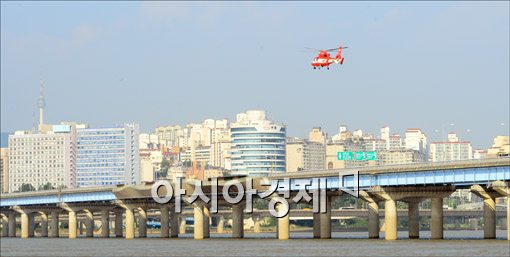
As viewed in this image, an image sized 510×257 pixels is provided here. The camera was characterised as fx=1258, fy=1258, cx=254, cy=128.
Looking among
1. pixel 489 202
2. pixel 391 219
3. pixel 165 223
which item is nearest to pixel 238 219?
pixel 165 223

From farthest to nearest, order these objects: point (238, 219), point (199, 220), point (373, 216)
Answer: point (199, 220), point (238, 219), point (373, 216)

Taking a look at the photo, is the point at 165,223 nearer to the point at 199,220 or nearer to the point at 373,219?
the point at 199,220

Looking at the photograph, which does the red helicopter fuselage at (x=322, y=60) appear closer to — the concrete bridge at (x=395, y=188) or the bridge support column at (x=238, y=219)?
the concrete bridge at (x=395, y=188)

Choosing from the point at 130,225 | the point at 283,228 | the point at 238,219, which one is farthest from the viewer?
the point at 130,225

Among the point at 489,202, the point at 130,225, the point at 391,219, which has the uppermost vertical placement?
the point at 489,202

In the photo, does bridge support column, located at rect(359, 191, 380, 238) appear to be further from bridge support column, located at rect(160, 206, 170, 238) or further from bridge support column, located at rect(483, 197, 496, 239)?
bridge support column, located at rect(160, 206, 170, 238)

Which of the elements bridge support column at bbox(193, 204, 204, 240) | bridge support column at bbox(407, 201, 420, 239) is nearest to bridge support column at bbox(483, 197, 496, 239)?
bridge support column at bbox(407, 201, 420, 239)

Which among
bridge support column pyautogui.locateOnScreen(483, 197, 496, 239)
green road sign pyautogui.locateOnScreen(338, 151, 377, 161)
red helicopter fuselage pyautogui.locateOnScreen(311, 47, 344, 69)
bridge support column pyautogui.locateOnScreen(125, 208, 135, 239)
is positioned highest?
red helicopter fuselage pyautogui.locateOnScreen(311, 47, 344, 69)

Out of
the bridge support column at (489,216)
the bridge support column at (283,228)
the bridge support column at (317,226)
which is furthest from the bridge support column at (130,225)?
the bridge support column at (489,216)
